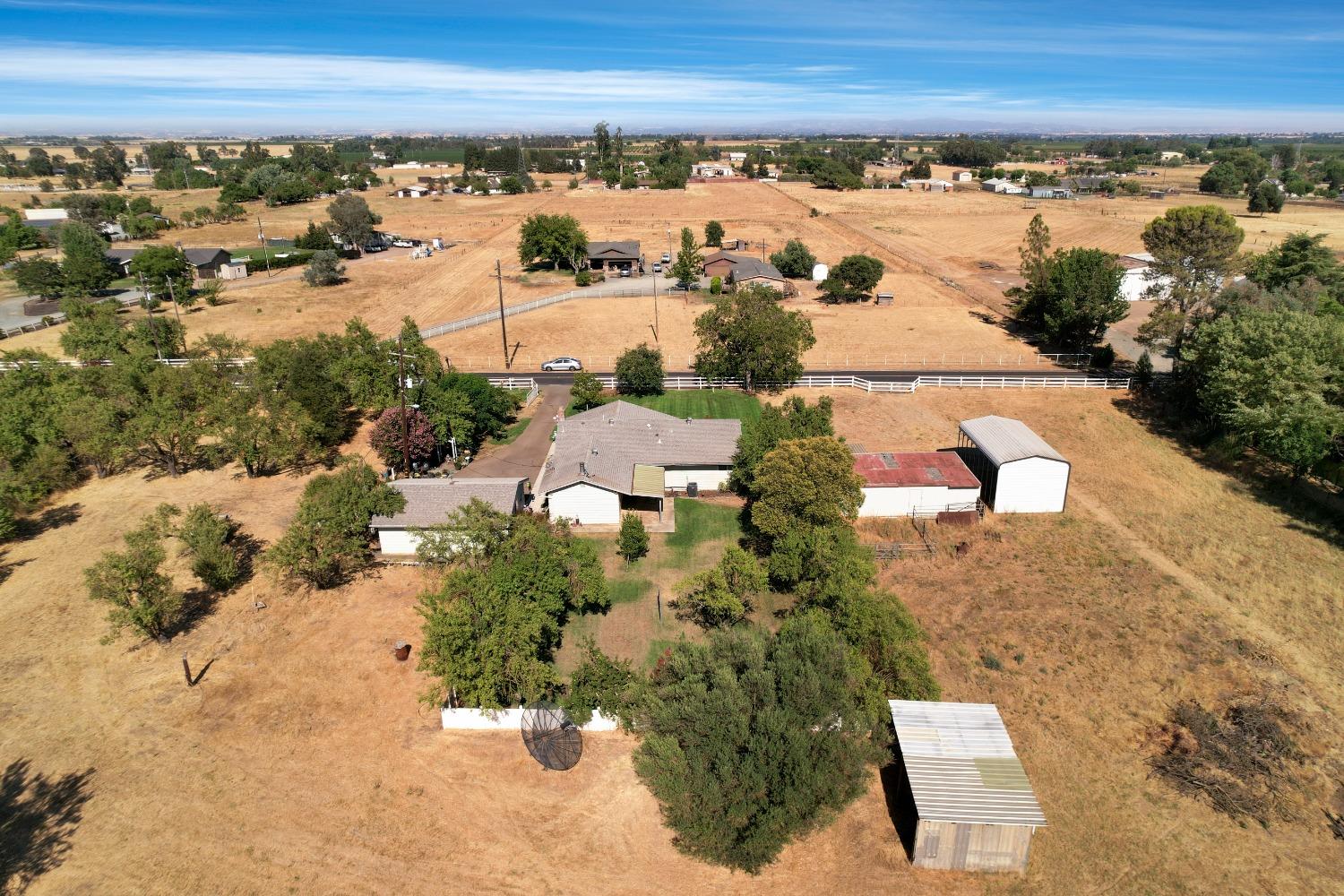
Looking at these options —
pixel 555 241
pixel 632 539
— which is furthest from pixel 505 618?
pixel 555 241

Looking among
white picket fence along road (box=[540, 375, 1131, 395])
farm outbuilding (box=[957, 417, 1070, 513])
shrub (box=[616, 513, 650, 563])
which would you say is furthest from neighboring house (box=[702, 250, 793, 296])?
shrub (box=[616, 513, 650, 563])

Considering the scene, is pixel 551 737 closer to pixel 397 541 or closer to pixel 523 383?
pixel 397 541

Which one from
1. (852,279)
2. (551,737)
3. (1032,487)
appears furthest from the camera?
(852,279)

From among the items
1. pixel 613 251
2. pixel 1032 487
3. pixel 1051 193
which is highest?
pixel 1051 193

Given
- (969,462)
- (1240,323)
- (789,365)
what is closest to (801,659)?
(969,462)

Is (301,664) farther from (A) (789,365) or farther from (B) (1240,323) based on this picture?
(B) (1240,323)

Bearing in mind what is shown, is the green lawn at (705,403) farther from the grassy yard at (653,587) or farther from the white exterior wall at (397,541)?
the white exterior wall at (397,541)

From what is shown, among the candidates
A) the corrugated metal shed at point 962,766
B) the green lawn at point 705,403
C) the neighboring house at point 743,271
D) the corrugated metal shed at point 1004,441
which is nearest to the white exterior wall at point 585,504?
the green lawn at point 705,403
